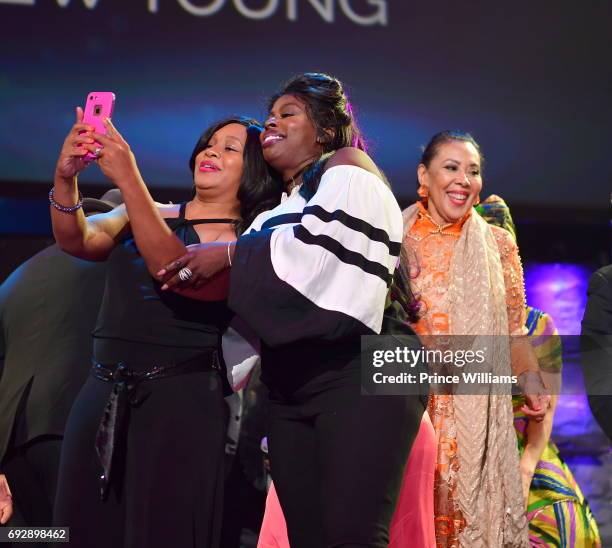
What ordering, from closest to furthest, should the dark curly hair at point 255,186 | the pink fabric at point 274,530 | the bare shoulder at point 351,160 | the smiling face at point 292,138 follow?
1. the bare shoulder at point 351,160
2. the smiling face at point 292,138
3. the pink fabric at point 274,530
4. the dark curly hair at point 255,186

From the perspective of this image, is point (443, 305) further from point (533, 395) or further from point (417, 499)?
point (417, 499)

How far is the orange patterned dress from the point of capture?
2.68m

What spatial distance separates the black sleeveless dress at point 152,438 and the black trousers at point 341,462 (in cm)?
37

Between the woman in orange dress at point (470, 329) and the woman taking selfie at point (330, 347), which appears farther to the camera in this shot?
the woman in orange dress at point (470, 329)

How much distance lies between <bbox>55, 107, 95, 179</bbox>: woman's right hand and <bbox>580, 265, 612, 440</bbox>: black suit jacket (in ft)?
4.97

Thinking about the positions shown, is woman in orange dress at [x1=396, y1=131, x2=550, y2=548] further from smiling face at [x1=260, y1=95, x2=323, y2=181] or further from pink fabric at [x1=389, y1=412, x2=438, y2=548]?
smiling face at [x1=260, y1=95, x2=323, y2=181]

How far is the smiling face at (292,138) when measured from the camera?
205cm

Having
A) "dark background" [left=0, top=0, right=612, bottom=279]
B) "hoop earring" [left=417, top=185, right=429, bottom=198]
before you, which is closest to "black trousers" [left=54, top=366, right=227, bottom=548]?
"hoop earring" [left=417, top=185, right=429, bottom=198]

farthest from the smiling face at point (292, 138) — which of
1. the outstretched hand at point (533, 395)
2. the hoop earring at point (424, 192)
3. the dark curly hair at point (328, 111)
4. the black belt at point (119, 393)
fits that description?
the outstretched hand at point (533, 395)

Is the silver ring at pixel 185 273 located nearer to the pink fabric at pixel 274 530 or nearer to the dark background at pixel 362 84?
the pink fabric at pixel 274 530

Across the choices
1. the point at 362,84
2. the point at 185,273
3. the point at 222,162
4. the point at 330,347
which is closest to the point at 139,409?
the point at 185,273

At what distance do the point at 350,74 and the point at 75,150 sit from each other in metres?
2.07

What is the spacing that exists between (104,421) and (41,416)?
0.61 meters

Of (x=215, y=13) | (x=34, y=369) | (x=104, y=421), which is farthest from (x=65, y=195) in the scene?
(x=215, y=13)
